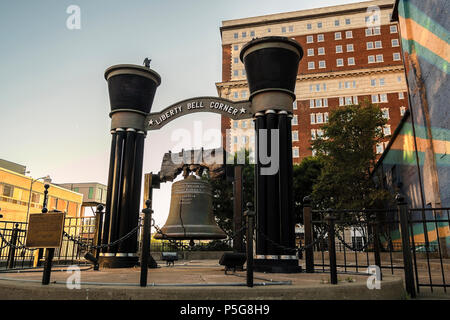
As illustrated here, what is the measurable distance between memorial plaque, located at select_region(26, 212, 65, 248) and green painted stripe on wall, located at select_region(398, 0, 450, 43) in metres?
16.0

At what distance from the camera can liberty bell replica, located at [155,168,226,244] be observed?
8.30 meters

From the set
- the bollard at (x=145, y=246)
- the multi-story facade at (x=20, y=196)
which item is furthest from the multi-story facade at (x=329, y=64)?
the bollard at (x=145, y=246)

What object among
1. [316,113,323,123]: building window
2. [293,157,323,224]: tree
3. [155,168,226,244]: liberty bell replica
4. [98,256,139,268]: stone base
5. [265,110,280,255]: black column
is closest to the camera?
[265,110,280,255]: black column

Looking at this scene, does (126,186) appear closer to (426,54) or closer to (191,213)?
(191,213)

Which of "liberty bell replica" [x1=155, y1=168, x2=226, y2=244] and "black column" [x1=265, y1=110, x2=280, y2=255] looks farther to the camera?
"liberty bell replica" [x1=155, y1=168, x2=226, y2=244]

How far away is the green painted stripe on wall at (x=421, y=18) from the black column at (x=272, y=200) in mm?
10950

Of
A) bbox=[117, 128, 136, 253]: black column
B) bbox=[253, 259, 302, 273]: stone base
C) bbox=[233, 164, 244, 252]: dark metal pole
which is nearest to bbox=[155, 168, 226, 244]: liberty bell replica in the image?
bbox=[233, 164, 244, 252]: dark metal pole

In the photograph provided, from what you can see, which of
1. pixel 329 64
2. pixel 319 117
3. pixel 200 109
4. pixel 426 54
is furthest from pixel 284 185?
pixel 329 64

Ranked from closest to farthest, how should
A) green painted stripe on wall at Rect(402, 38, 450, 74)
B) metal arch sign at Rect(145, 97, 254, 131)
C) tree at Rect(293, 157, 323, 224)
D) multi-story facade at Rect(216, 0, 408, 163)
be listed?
1. metal arch sign at Rect(145, 97, 254, 131)
2. green painted stripe on wall at Rect(402, 38, 450, 74)
3. tree at Rect(293, 157, 323, 224)
4. multi-story facade at Rect(216, 0, 408, 163)

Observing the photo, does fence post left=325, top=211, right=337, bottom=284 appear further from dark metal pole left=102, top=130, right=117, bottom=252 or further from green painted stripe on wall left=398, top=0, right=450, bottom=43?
green painted stripe on wall left=398, top=0, right=450, bottom=43
